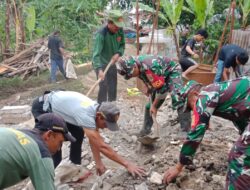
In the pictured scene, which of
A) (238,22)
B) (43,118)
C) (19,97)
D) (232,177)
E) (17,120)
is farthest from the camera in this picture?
(238,22)

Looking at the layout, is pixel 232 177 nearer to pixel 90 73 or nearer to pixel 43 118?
pixel 43 118

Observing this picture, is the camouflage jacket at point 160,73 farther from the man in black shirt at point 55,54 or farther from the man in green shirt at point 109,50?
the man in black shirt at point 55,54

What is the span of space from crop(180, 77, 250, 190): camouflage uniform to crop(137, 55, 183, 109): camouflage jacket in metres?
1.72

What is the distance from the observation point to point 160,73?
487cm

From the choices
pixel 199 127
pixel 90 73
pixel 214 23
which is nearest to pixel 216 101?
pixel 199 127

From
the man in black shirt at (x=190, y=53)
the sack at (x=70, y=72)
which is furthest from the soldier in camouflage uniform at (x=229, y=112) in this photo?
the sack at (x=70, y=72)

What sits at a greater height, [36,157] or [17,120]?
[36,157]

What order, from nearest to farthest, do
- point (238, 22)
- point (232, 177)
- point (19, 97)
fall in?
point (232, 177)
point (19, 97)
point (238, 22)

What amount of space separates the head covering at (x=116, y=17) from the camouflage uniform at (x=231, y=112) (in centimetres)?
321

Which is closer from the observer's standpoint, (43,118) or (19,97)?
(43,118)

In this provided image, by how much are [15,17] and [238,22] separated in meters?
7.33

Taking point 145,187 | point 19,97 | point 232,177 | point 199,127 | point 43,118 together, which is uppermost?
point 43,118

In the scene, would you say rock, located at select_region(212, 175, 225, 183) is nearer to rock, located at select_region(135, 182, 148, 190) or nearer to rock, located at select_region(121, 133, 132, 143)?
rock, located at select_region(135, 182, 148, 190)

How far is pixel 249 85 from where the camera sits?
295cm
